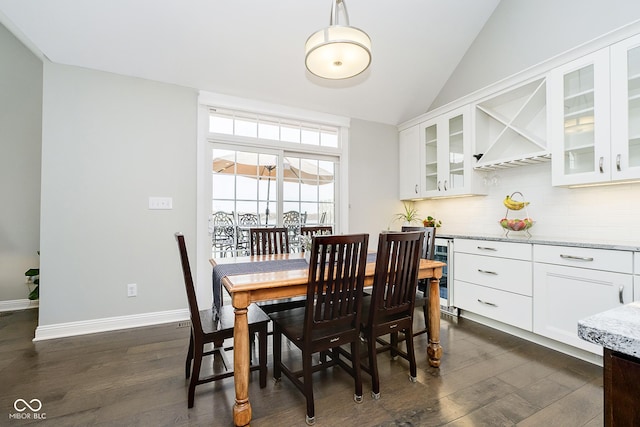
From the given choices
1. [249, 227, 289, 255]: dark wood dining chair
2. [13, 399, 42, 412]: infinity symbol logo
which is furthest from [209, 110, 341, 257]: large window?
[13, 399, 42, 412]: infinity symbol logo

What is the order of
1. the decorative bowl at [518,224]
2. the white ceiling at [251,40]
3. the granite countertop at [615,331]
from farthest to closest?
1. the decorative bowl at [518,224]
2. the white ceiling at [251,40]
3. the granite countertop at [615,331]

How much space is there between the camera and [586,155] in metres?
2.47

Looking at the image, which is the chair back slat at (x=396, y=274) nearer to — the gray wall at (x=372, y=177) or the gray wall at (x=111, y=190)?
the gray wall at (x=372, y=177)

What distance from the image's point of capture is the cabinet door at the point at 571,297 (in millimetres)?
2088

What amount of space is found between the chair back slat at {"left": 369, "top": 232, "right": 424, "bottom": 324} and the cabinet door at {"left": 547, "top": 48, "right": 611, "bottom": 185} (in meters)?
1.68

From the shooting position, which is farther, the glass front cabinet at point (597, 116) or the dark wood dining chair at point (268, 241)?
the dark wood dining chair at point (268, 241)

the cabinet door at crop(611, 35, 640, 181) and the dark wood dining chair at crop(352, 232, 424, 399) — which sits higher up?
the cabinet door at crop(611, 35, 640, 181)

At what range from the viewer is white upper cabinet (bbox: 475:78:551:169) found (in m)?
2.89

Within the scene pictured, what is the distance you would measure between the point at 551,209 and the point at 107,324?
180 inches

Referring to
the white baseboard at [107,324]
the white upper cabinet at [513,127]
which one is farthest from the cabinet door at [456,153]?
the white baseboard at [107,324]

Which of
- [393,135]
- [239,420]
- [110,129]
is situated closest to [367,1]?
[393,135]

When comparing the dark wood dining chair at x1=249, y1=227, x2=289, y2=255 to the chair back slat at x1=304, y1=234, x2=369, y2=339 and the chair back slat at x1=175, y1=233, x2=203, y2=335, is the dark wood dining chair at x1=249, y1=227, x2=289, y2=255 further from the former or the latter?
the chair back slat at x1=304, y1=234, x2=369, y2=339

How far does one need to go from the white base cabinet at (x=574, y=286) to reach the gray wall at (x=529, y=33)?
6.22ft

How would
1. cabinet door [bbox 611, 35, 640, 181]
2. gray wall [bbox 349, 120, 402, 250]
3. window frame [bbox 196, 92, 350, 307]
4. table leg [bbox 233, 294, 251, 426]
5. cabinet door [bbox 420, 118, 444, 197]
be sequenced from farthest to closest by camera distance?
gray wall [bbox 349, 120, 402, 250]
cabinet door [bbox 420, 118, 444, 197]
window frame [bbox 196, 92, 350, 307]
cabinet door [bbox 611, 35, 640, 181]
table leg [bbox 233, 294, 251, 426]
